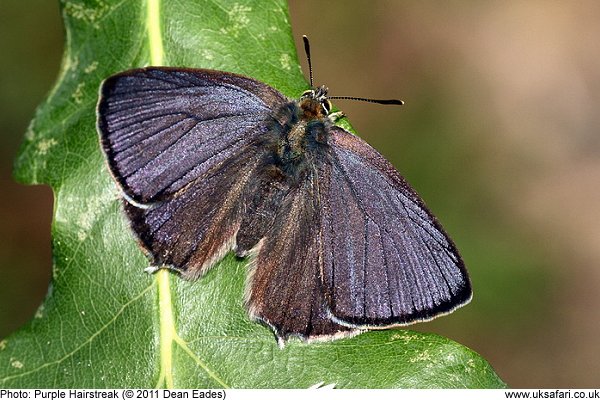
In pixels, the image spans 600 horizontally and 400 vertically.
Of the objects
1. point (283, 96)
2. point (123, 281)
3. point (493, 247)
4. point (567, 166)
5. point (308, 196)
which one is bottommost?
point (493, 247)

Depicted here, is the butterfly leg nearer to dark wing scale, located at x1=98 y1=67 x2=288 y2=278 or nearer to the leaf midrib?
dark wing scale, located at x1=98 y1=67 x2=288 y2=278

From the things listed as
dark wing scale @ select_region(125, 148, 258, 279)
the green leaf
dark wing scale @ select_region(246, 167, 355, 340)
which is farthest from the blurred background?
dark wing scale @ select_region(246, 167, 355, 340)

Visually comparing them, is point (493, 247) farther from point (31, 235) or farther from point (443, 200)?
point (31, 235)

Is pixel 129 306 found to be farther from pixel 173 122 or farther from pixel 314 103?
pixel 314 103

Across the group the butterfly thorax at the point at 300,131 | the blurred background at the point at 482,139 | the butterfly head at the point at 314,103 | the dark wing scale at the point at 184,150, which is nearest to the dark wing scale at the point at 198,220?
the dark wing scale at the point at 184,150

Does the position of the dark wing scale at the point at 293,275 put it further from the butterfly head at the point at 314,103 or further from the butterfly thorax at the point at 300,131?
the butterfly head at the point at 314,103

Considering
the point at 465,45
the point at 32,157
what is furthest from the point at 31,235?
the point at 465,45

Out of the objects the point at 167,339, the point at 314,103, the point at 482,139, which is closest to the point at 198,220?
the point at 167,339
